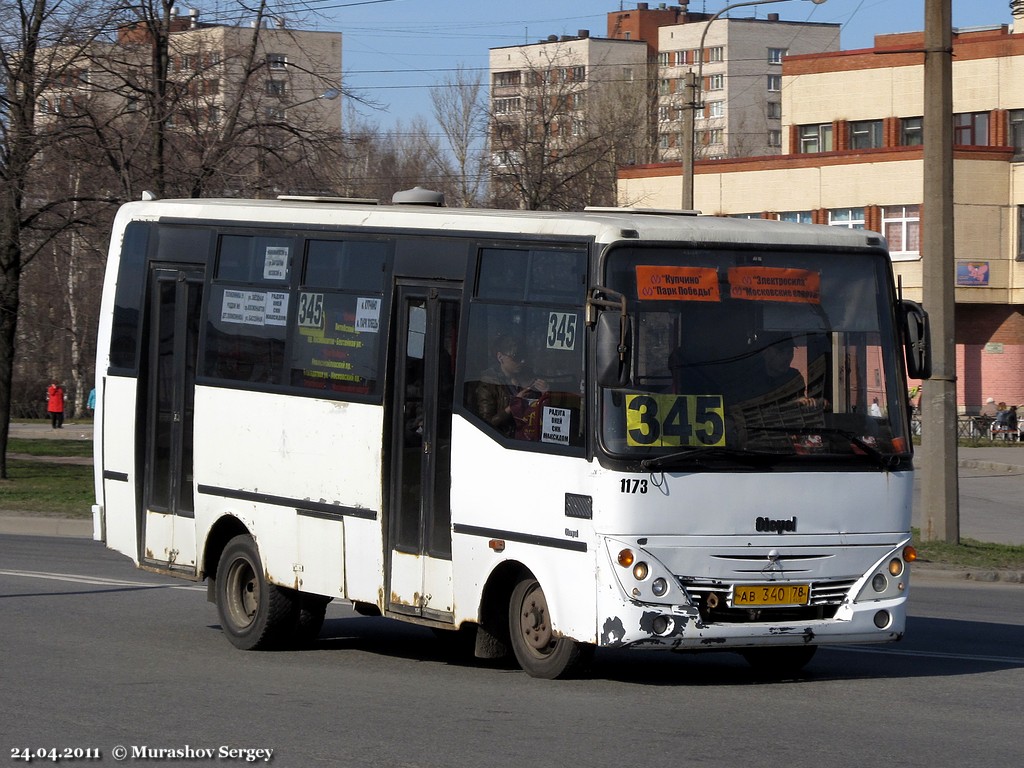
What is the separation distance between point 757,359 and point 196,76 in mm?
19209

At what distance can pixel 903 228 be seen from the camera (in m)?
55.2

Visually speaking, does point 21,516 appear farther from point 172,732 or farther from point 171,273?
point 172,732

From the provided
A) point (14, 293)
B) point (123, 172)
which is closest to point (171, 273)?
point (123, 172)

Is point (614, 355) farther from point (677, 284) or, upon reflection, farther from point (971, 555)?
point (971, 555)

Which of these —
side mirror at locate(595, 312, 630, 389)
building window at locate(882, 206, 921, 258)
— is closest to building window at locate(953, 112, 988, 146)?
building window at locate(882, 206, 921, 258)

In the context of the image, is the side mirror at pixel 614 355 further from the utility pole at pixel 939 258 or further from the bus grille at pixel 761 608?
the utility pole at pixel 939 258

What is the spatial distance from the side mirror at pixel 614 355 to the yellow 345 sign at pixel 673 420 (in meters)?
0.24

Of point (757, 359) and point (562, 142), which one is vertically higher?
Answer: point (562, 142)

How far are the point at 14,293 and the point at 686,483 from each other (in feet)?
69.1

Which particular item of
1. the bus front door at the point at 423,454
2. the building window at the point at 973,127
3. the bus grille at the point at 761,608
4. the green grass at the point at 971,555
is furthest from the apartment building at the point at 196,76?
the building window at the point at 973,127

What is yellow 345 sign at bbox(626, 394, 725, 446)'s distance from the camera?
29.9ft

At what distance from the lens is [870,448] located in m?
9.63

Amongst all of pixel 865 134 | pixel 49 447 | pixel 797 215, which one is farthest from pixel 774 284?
pixel 865 134

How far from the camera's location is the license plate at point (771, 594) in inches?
363
